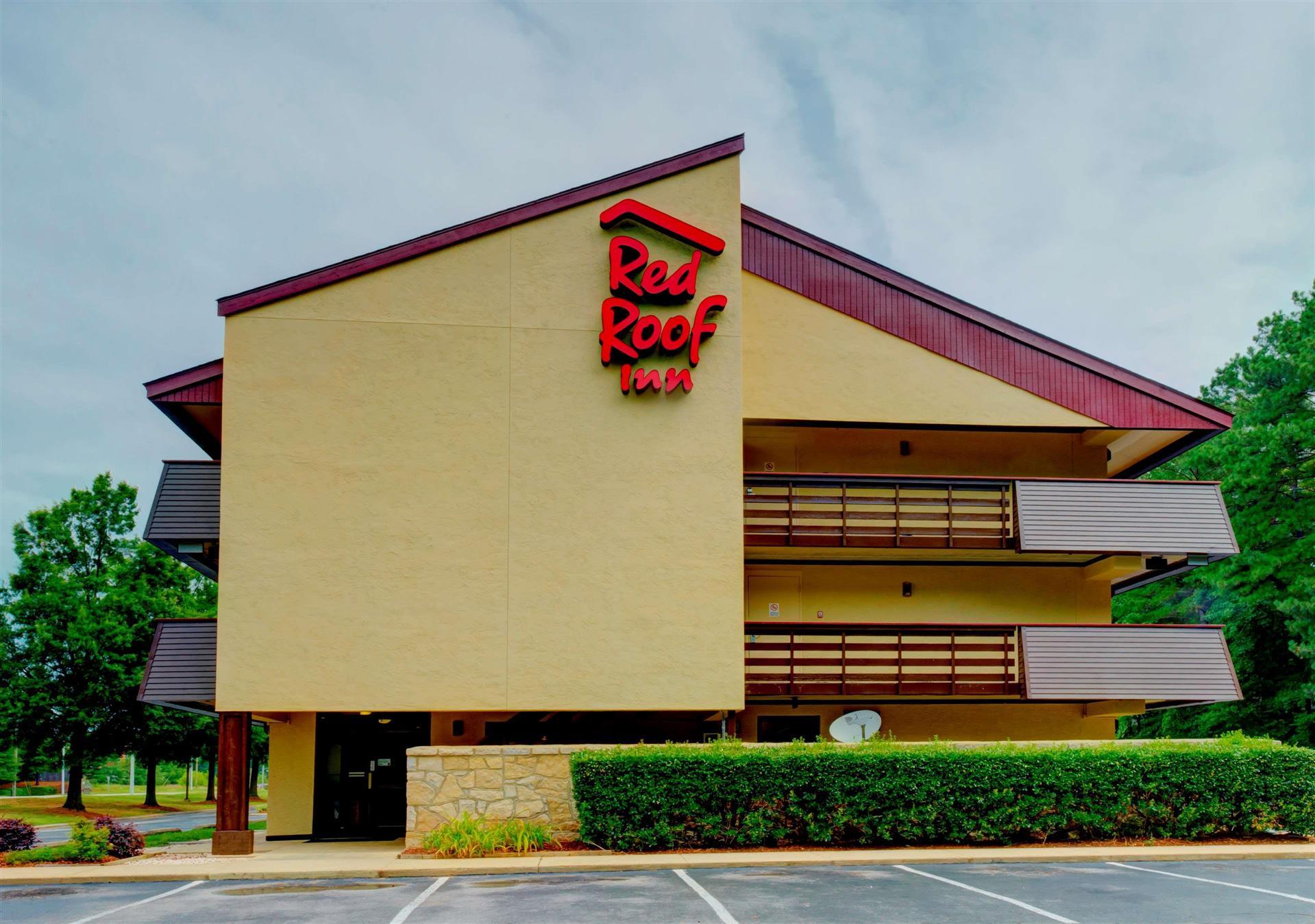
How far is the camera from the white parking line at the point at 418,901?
10.3m

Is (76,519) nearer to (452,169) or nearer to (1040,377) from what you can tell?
(452,169)

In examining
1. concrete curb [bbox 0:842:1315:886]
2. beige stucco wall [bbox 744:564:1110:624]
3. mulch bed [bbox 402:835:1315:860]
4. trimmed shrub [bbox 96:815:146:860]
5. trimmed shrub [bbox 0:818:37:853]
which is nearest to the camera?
→ concrete curb [bbox 0:842:1315:886]

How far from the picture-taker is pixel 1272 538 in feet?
105

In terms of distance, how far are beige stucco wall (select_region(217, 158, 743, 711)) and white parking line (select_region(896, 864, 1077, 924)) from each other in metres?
4.64

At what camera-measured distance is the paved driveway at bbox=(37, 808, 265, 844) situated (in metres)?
25.5

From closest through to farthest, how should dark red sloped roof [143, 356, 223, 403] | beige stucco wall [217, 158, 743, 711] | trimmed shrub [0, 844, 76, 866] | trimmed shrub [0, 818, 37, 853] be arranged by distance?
trimmed shrub [0, 844, 76, 866]
trimmed shrub [0, 818, 37, 853]
beige stucco wall [217, 158, 743, 711]
dark red sloped roof [143, 356, 223, 403]

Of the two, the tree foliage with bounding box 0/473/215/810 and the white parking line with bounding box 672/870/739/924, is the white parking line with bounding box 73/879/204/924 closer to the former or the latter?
the white parking line with bounding box 672/870/739/924

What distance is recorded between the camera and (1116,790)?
1536 centimetres

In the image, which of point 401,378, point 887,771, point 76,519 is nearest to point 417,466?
point 401,378

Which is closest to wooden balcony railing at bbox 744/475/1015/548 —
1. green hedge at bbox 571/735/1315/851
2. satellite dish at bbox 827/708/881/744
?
satellite dish at bbox 827/708/881/744

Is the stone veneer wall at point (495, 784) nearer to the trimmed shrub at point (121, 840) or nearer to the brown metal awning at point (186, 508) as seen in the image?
the trimmed shrub at point (121, 840)

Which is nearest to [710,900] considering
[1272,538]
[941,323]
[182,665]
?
[182,665]

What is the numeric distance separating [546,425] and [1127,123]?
14621 millimetres

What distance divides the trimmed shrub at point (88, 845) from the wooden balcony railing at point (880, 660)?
382 inches
